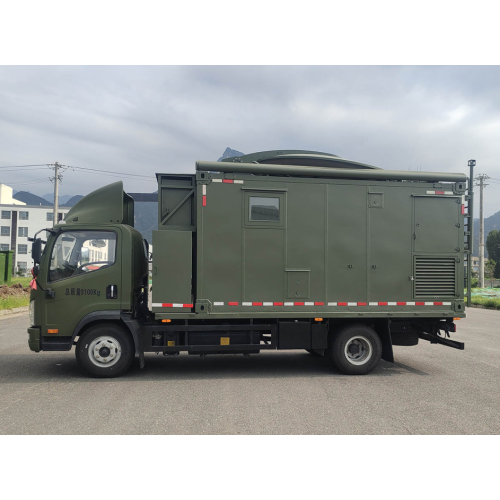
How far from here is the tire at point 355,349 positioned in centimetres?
738

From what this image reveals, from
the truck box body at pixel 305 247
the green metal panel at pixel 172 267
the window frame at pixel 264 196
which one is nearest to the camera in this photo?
the green metal panel at pixel 172 267

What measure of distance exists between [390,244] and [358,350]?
1950 millimetres

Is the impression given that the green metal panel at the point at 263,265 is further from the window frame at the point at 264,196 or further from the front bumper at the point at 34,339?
the front bumper at the point at 34,339

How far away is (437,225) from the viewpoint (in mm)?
7617

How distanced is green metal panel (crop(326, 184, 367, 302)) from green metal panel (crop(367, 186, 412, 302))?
0.15 metres

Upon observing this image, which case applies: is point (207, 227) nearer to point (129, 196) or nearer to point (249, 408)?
point (129, 196)

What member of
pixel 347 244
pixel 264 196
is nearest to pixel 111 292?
pixel 264 196

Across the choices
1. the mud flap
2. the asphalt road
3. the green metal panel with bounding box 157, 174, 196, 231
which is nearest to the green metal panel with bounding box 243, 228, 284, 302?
the green metal panel with bounding box 157, 174, 196, 231

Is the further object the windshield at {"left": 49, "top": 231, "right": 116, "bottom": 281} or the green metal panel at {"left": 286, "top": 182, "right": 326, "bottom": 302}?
the green metal panel at {"left": 286, "top": 182, "right": 326, "bottom": 302}

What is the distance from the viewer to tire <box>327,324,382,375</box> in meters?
7.38

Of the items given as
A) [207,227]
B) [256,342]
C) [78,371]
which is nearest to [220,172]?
[207,227]

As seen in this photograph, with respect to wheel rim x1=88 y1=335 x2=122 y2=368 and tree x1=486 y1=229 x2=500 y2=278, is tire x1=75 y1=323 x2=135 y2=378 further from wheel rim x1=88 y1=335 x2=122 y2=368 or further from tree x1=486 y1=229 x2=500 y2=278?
tree x1=486 y1=229 x2=500 y2=278

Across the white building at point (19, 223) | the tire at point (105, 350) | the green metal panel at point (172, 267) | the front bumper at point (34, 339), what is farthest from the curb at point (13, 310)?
the white building at point (19, 223)

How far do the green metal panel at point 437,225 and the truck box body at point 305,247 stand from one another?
0.02 metres
